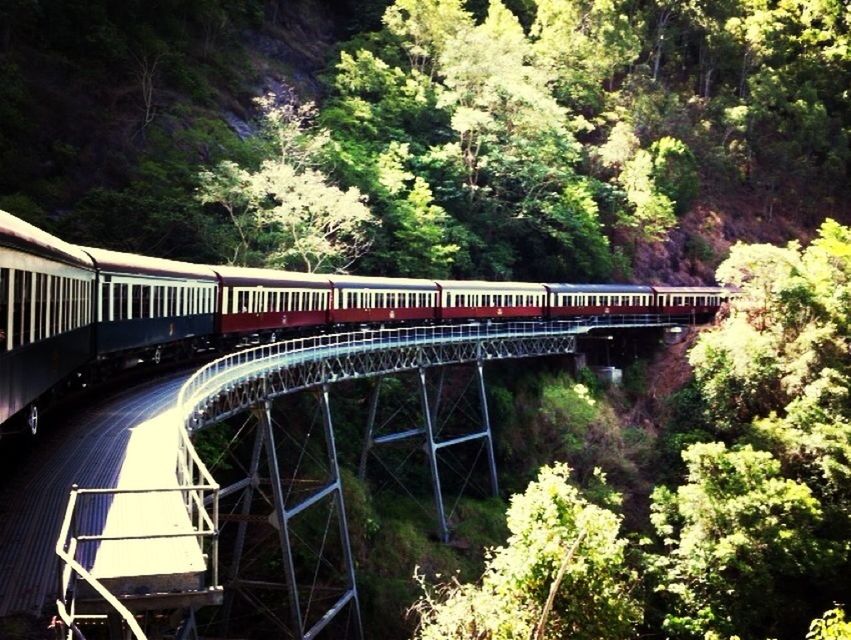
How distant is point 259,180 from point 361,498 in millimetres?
11546

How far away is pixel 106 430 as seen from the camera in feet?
45.1

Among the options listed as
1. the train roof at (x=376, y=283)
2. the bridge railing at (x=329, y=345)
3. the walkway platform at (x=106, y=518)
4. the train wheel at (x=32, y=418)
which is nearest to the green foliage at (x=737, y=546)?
the bridge railing at (x=329, y=345)

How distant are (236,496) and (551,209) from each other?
2216 centimetres

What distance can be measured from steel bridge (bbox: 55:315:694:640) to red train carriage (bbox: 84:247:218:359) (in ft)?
5.24

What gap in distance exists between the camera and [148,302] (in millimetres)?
19828

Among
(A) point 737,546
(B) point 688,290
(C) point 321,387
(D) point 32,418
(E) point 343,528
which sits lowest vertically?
(A) point 737,546

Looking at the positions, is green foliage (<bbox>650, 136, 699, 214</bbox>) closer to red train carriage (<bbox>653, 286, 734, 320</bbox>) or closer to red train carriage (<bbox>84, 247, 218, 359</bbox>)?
red train carriage (<bbox>653, 286, 734, 320</bbox>)

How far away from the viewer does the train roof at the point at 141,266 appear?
17.7m

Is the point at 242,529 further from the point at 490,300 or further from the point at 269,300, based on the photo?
the point at 490,300

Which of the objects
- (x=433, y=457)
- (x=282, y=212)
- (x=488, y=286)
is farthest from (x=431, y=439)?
(x=488, y=286)

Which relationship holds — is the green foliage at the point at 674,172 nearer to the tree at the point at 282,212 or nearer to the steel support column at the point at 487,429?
the tree at the point at 282,212

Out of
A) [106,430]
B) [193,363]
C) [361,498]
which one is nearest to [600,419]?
[361,498]

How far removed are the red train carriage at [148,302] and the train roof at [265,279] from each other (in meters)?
0.89

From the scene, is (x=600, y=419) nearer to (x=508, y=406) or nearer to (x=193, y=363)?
(x=508, y=406)
